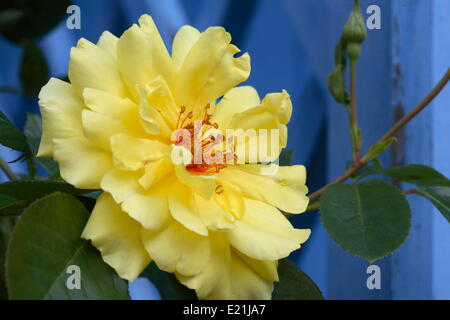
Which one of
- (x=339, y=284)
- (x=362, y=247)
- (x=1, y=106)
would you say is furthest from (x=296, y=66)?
(x=362, y=247)

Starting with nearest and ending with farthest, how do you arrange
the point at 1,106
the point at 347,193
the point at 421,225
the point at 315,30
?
the point at 347,193 → the point at 421,225 → the point at 315,30 → the point at 1,106

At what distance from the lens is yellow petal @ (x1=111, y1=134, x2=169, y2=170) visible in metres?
0.30

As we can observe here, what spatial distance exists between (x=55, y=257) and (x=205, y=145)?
0.13 metres

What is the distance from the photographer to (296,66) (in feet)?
3.38

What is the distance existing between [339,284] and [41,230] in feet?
2.09

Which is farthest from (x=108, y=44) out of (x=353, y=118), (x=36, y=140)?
(x=353, y=118)

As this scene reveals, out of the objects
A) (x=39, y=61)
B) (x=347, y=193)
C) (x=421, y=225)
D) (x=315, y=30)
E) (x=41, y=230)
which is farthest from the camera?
(x=315, y=30)

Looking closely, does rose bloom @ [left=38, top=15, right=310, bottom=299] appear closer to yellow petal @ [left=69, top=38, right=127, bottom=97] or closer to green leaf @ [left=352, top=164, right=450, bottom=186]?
yellow petal @ [left=69, top=38, right=127, bottom=97]

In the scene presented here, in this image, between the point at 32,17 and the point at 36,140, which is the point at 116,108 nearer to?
the point at 36,140

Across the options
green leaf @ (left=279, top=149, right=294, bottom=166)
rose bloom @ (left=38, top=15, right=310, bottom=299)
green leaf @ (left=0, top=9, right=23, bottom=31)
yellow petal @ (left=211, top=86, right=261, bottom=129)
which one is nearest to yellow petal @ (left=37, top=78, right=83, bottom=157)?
rose bloom @ (left=38, top=15, right=310, bottom=299)

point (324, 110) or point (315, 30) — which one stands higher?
point (315, 30)

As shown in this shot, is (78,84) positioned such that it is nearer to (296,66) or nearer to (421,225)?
(421,225)

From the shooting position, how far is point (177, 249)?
0.99ft

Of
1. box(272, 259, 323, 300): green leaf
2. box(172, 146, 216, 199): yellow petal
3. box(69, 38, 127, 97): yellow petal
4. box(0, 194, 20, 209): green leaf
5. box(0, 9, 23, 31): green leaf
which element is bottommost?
box(272, 259, 323, 300): green leaf
